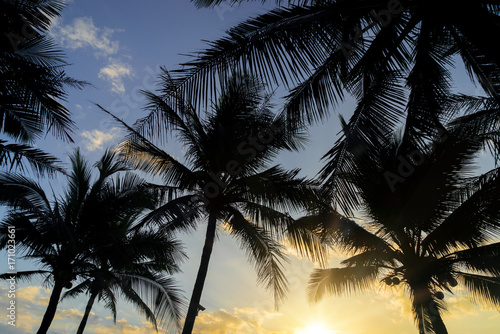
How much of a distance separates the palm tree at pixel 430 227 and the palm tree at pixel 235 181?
91 centimetres

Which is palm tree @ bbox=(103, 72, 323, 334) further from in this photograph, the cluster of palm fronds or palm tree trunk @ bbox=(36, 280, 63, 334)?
palm tree trunk @ bbox=(36, 280, 63, 334)

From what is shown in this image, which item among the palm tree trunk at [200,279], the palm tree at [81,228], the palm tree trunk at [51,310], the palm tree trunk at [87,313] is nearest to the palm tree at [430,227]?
the palm tree trunk at [200,279]

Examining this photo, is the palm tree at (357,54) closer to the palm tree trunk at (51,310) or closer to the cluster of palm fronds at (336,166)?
the cluster of palm fronds at (336,166)

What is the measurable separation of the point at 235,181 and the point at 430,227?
4.86 metres

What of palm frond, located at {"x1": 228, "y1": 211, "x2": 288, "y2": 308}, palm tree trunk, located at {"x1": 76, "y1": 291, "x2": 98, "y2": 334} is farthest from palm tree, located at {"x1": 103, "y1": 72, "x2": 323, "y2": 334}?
palm tree trunk, located at {"x1": 76, "y1": 291, "x2": 98, "y2": 334}

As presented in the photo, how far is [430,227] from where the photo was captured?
7.75 meters

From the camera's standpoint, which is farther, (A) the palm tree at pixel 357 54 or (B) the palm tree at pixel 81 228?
(B) the palm tree at pixel 81 228

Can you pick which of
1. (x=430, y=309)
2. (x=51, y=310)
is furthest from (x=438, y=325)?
(x=51, y=310)

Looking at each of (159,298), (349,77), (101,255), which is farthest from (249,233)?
(349,77)

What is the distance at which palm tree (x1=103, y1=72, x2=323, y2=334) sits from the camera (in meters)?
6.99

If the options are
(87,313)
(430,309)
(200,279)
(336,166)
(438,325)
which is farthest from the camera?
(87,313)

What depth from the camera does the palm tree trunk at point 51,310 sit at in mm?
7395

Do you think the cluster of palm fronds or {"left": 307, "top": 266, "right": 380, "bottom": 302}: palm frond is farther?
{"left": 307, "top": 266, "right": 380, "bottom": 302}: palm frond

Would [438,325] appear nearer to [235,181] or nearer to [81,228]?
[235,181]
